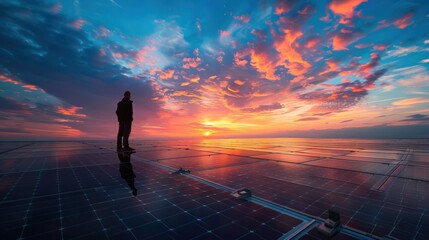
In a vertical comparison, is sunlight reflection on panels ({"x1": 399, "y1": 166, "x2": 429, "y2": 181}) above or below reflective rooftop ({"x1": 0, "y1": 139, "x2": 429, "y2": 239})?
below

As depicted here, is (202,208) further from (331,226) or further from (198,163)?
(198,163)

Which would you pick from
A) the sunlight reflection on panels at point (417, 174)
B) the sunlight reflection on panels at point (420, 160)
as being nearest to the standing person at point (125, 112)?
the sunlight reflection on panels at point (417, 174)

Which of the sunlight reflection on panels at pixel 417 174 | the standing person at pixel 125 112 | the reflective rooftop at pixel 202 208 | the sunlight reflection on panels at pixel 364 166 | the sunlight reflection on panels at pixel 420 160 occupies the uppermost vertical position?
the standing person at pixel 125 112

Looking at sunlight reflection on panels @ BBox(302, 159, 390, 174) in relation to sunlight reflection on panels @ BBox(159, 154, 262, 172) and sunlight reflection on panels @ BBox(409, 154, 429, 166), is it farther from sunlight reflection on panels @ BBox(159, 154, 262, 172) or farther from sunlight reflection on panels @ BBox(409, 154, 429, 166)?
sunlight reflection on panels @ BBox(159, 154, 262, 172)

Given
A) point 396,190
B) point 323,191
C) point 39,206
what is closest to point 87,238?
point 39,206

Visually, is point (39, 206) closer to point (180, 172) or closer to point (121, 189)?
point (121, 189)

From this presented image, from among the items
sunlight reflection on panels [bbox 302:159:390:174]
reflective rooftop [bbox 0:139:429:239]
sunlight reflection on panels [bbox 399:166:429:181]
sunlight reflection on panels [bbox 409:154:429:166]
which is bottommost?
sunlight reflection on panels [bbox 409:154:429:166]

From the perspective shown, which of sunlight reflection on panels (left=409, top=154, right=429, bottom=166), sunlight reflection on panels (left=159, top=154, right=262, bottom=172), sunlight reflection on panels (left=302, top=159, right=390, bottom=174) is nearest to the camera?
sunlight reflection on panels (left=302, top=159, right=390, bottom=174)

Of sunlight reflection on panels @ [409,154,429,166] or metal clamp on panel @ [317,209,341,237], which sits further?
sunlight reflection on panels @ [409,154,429,166]

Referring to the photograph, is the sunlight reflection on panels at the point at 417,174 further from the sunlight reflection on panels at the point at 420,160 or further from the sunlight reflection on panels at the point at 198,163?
the sunlight reflection on panels at the point at 198,163

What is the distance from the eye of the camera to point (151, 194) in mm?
6656

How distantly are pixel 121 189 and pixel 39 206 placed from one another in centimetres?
246

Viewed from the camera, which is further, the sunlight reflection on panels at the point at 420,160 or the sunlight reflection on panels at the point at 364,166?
the sunlight reflection on panels at the point at 420,160

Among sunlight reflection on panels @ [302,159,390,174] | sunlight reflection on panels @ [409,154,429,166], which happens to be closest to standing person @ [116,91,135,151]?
sunlight reflection on panels @ [302,159,390,174]
